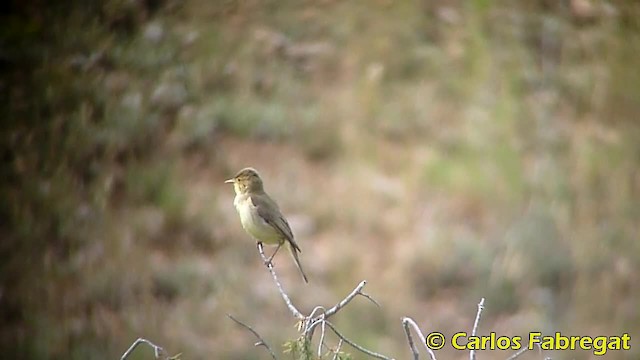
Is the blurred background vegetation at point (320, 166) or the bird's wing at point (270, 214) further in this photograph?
the blurred background vegetation at point (320, 166)

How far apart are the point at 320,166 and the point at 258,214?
400cm

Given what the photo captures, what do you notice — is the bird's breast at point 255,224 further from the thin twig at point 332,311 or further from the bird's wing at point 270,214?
the thin twig at point 332,311

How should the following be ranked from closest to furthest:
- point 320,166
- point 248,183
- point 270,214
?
point 270,214, point 248,183, point 320,166

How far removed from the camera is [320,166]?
9227 mm

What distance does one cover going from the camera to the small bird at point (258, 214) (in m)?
5.25

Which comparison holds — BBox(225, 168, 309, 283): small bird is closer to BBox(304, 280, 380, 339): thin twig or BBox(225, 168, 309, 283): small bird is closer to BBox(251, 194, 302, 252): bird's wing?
BBox(251, 194, 302, 252): bird's wing

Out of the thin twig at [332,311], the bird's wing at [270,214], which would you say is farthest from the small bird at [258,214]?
the thin twig at [332,311]

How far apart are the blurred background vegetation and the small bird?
9.05ft

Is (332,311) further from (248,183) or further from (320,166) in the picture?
(320,166)

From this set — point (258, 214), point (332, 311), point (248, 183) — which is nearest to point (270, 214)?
point (258, 214)

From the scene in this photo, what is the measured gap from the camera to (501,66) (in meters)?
9.62

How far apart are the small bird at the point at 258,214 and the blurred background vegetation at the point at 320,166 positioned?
2.76m

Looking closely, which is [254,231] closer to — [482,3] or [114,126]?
[114,126]

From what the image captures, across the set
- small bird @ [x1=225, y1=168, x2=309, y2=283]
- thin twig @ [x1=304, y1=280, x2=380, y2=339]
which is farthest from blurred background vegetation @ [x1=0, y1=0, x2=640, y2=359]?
thin twig @ [x1=304, y1=280, x2=380, y2=339]
